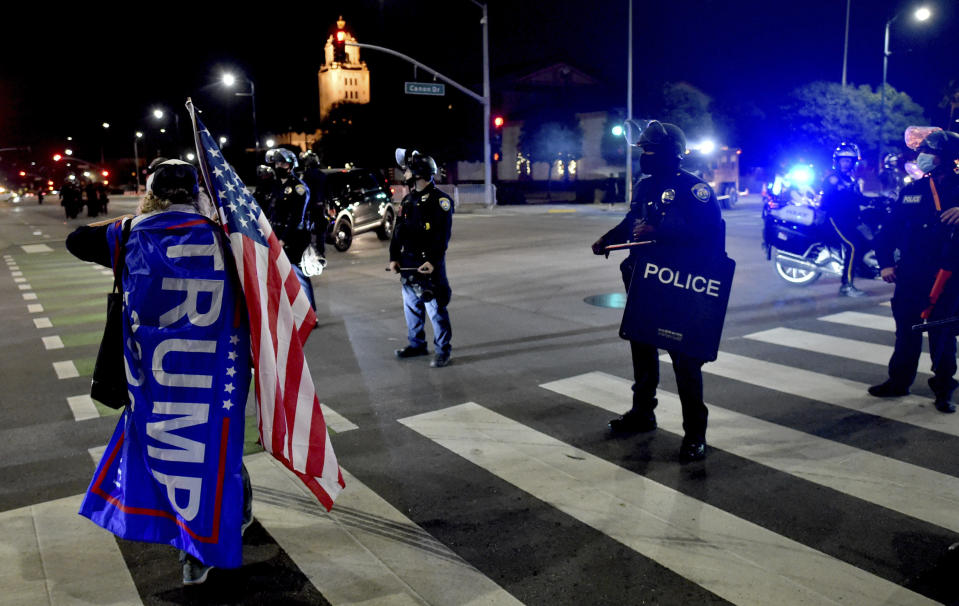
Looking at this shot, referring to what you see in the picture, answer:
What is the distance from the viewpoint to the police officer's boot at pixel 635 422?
212 inches

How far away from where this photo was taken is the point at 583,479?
15.2ft

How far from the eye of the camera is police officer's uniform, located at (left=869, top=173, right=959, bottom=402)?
18.4 feet

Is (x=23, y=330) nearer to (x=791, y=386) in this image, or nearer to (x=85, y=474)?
(x=85, y=474)

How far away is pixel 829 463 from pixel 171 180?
398 cm

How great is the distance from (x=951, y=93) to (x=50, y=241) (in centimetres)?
4327

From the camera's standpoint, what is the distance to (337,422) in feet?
18.9

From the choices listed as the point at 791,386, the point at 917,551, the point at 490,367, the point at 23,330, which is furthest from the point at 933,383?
the point at 23,330

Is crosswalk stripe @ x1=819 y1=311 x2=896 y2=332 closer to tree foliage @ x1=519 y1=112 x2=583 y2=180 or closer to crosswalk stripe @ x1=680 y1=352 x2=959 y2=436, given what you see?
crosswalk stripe @ x1=680 y1=352 x2=959 y2=436

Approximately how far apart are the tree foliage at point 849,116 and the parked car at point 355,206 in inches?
1150

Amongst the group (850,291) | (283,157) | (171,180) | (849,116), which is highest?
(849,116)

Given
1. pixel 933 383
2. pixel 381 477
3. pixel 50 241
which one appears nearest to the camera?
pixel 381 477

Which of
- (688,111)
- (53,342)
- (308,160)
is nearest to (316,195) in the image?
(308,160)

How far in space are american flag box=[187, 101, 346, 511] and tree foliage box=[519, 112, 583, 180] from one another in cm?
4761

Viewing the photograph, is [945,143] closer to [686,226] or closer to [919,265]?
[919,265]
